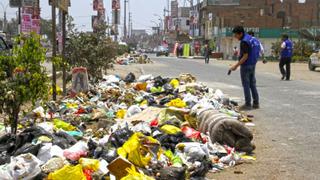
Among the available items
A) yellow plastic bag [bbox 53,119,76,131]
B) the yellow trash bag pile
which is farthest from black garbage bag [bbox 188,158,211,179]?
yellow plastic bag [bbox 53,119,76,131]

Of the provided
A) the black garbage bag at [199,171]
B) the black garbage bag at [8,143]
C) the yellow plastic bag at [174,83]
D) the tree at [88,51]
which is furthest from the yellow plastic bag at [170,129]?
the tree at [88,51]

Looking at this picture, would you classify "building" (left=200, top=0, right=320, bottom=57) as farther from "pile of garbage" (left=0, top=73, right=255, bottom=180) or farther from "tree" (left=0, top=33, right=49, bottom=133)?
"tree" (left=0, top=33, right=49, bottom=133)

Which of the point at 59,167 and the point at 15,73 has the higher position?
the point at 15,73

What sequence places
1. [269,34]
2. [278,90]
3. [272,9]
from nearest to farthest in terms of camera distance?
1. [278,90]
2. [269,34]
3. [272,9]

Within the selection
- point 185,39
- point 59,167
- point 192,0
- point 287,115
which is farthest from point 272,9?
point 59,167

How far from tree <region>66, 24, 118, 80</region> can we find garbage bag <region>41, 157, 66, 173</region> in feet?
34.6

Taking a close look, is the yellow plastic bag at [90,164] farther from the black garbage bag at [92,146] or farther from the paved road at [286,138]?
the paved road at [286,138]

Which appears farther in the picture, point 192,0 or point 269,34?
point 192,0

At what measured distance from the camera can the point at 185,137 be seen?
7.81 m

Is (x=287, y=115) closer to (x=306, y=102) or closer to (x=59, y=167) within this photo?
(x=306, y=102)

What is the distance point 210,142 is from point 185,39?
110 metres

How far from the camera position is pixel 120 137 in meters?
7.27

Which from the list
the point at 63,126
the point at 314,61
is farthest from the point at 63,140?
the point at 314,61

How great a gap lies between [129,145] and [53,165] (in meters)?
0.91
